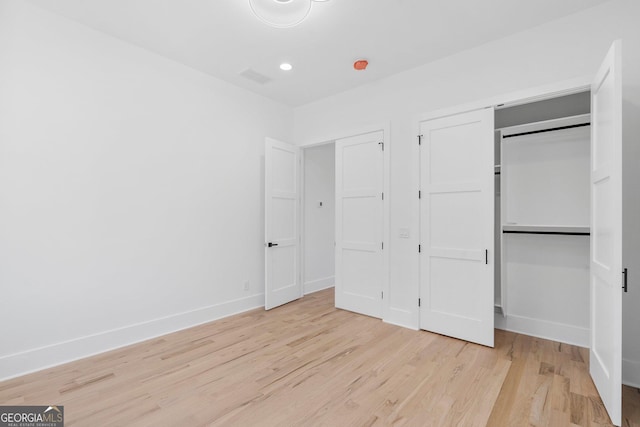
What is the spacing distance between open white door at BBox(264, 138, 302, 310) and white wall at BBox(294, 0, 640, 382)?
61cm

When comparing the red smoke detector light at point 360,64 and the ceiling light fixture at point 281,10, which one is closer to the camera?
the ceiling light fixture at point 281,10

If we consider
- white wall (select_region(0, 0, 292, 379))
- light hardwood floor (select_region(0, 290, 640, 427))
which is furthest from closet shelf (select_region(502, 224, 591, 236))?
white wall (select_region(0, 0, 292, 379))

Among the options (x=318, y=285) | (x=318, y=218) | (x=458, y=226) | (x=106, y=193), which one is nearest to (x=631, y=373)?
(x=458, y=226)

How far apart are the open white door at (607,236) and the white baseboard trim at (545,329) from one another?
0.73 m

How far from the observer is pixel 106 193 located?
2912 mm

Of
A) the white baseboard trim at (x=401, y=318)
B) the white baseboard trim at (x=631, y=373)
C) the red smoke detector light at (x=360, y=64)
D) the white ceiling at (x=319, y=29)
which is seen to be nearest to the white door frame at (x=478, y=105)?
the white baseboard trim at (x=401, y=318)

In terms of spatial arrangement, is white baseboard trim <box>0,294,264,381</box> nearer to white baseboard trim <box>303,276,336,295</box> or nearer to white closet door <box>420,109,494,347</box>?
white baseboard trim <box>303,276,336,295</box>

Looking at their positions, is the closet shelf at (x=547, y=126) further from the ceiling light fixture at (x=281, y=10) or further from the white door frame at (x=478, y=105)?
the ceiling light fixture at (x=281, y=10)

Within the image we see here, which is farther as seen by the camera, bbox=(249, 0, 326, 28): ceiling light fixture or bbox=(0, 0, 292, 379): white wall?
bbox=(0, 0, 292, 379): white wall

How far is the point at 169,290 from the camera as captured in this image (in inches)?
132

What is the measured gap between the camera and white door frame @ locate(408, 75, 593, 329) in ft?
8.45

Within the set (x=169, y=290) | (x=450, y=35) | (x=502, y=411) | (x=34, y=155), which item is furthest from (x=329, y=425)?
(x=450, y=35)

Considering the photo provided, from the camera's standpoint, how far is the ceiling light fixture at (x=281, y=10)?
217 cm

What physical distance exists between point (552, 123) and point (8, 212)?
5090 millimetres
